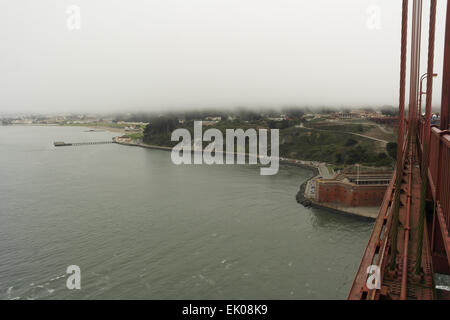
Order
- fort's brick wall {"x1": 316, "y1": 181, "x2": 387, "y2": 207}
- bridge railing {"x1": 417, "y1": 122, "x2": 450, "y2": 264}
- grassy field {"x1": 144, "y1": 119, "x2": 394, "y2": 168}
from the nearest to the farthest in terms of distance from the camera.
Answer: bridge railing {"x1": 417, "y1": 122, "x2": 450, "y2": 264}
fort's brick wall {"x1": 316, "y1": 181, "x2": 387, "y2": 207}
grassy field {"x1": 144, "y1": 119, "x2": 394, "y2": 168}

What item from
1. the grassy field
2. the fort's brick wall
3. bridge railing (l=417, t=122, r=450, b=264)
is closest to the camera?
bridge railing (l=417, t=122, r=450, b=264)

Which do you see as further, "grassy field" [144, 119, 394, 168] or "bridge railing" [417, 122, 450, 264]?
"grassy field" [144, 119, 394, 168]

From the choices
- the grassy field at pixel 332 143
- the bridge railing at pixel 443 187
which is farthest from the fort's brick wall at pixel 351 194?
the bridge railing at pixel 443 187

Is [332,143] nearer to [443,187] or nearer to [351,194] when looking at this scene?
[351,194]

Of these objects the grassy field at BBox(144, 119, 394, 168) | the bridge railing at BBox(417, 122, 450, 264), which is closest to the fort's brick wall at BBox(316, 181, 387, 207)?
the grassy field at BBox(144, 119, 394, 168)

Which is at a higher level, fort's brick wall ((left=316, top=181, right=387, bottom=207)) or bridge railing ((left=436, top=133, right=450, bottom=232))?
bridge railing ((left=436, top=133, right=450, bottom=232))

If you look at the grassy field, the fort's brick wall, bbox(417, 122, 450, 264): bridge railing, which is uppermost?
bbox(417, 122, 450, 264): bridge railing

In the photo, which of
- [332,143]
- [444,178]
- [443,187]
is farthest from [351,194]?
[332,143]

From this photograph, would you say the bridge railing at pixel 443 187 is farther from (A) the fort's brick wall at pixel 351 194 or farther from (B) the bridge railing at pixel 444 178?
(A) the fort's brick wall at pixel 351 194

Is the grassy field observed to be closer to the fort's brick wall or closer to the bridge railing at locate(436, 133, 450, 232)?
the fort's brick wall

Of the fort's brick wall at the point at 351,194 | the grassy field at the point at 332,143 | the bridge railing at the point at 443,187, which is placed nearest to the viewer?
the bridge railing at the point at 443,187

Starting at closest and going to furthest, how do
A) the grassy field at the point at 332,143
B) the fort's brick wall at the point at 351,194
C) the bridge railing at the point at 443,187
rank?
the bridge railing at the point at 443,187 → the fort's brick wall at the point at 351,194 → the grassy field at the point at 332,143
